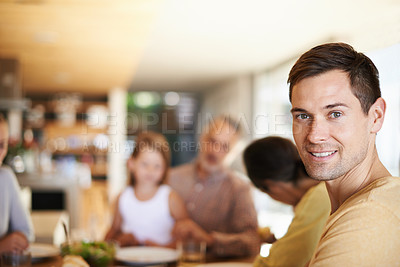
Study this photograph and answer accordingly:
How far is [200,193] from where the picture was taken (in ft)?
8.65

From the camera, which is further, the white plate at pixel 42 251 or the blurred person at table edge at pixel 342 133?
the white plate at pixel 42 251

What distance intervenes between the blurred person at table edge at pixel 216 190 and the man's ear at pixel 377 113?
1.18 meters

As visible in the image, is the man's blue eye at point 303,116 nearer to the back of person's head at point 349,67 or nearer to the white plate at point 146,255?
the back of person's head at point 349,67

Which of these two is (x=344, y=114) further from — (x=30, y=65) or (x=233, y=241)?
(x=30, y=65)

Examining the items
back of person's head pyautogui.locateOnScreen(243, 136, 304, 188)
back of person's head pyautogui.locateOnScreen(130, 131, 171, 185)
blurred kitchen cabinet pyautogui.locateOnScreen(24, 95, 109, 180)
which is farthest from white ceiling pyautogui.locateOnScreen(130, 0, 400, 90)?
blurred kitchen cabinet pyautogui.locateOnScreen(24, 95, 109, 180)

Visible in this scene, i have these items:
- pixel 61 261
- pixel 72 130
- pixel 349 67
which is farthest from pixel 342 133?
pixel 72 130

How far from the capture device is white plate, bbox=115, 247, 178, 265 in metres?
1.66

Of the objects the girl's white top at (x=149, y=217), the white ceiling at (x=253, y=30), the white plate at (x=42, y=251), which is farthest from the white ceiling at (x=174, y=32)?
the white plate at (x=42, y=251)

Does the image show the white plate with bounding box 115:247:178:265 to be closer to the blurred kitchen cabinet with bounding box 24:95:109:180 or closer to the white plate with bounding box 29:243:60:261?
the white plate with bounding box 29:243:60:261

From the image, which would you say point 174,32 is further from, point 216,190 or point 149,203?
point 149,203

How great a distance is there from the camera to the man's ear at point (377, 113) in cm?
102

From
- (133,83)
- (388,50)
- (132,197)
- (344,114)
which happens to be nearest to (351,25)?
(388,50)

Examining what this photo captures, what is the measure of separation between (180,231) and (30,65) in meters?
3.53

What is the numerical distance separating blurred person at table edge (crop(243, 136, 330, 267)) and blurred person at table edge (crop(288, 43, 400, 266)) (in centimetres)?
34
